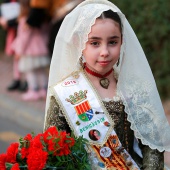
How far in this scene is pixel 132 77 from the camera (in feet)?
9.44

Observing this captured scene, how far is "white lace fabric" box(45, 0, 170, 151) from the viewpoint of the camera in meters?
Result: 2.81

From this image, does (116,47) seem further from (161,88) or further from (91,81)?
(161,88)

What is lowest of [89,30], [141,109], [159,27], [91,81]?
[141,109]

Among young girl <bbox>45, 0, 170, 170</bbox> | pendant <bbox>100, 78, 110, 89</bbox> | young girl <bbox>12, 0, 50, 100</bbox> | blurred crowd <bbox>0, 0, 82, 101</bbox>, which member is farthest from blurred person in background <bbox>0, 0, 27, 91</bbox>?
pendant <bbox>100, 78, 110, 89</bbox>

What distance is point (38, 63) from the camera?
7.64m

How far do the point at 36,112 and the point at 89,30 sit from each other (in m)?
4.58

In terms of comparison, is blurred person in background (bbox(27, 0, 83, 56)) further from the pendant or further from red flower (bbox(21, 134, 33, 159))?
red flower (bbox(21, 134, 33, 159))

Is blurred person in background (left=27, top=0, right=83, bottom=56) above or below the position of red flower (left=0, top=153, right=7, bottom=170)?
above

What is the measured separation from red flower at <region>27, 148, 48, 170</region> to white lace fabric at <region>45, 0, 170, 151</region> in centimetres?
52

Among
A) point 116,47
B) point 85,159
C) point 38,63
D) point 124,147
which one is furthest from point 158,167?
point 38,63

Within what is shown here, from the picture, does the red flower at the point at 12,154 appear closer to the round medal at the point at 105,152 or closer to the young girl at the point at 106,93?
the young girl at the point at 106,93

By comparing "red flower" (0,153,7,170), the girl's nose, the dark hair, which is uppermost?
the dark hair

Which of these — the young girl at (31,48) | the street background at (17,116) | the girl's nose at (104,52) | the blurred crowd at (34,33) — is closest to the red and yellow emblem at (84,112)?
the girl's nose at (104,52)

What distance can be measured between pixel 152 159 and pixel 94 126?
35 cm
